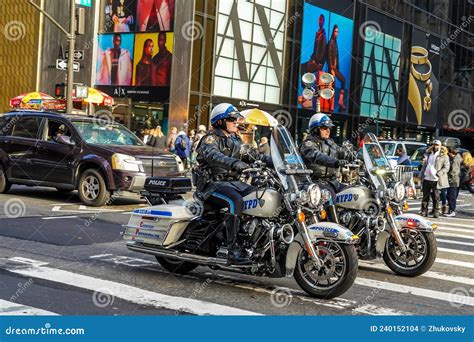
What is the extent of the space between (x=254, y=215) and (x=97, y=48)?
89.8ft

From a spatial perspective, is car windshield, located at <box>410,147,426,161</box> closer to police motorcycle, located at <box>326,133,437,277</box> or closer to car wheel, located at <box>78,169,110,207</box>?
car wheel, located at <box>78,169,110,207</box>

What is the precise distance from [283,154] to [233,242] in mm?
1056

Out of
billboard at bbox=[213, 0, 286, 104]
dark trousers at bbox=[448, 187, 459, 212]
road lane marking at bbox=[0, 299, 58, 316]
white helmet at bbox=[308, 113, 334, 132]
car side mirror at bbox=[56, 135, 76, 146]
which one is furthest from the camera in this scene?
billboard at bbox=[213, 0, 286, 104]

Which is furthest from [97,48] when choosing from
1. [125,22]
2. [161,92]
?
[161,92]

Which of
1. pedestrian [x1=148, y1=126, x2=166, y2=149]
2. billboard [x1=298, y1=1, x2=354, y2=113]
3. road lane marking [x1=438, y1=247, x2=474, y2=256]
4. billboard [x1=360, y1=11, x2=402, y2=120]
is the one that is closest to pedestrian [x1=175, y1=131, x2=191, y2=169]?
pedestrian [x1=148, y1=126, x2=166, y2=149]

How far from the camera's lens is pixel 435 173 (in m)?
16.4

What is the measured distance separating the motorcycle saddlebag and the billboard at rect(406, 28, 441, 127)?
40.3 metres

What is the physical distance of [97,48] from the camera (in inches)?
1271

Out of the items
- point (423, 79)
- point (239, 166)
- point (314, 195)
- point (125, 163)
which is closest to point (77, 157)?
point (125, 163)

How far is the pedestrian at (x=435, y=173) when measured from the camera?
16344mm

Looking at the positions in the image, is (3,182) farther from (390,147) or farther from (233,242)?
(390,147)

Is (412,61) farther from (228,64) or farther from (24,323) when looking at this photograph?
(24,323)

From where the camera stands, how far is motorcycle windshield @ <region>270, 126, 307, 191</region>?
6.72 m

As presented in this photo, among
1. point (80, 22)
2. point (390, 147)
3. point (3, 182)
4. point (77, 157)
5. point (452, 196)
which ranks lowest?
point (3, 182)
